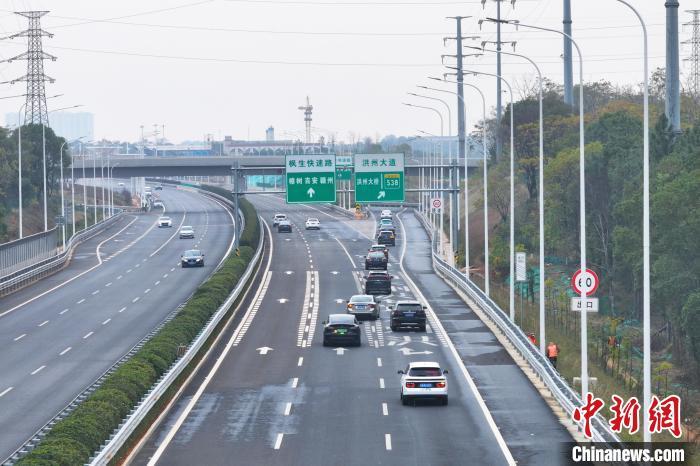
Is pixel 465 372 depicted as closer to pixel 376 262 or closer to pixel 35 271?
pixel 376 262

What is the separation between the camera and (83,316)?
65500 millimetres

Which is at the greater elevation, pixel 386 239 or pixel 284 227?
pixel 284 227

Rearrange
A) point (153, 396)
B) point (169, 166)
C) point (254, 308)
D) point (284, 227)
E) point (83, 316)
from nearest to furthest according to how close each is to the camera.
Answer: point (153, 396)
point (83, 316)
point (254, 308)
point (284, 227)
point (169, 166)

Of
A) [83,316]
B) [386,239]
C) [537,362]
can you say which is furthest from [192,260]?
[537,362]

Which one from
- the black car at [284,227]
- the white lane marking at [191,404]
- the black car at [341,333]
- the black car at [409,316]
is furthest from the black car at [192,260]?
the black car at [341,333]

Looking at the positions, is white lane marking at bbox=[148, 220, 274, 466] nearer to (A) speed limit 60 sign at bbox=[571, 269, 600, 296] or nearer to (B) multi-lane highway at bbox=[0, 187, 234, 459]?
(B) multi-lane highway at bbox=[0, 187, 234, 459]

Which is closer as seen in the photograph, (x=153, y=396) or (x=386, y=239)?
(x=153, y=396)

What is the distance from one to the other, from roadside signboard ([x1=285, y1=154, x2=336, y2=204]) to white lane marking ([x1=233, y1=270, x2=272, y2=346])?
6.02m

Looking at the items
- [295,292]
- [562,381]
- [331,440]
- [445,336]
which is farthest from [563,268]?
[331,440]

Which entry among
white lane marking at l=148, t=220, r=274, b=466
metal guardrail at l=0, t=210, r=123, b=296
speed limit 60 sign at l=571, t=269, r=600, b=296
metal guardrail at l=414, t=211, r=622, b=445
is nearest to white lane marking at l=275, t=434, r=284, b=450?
white lane marking at l=148, t=220, r=274, b=466

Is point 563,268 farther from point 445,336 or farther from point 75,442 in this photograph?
point 75,442

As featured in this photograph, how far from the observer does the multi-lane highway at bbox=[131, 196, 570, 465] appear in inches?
1244

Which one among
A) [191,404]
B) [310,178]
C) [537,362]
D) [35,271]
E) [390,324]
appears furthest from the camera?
[35,271]

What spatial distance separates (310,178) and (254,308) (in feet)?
44.3
